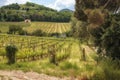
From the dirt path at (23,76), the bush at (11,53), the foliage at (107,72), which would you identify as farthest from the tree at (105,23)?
the bush at (11,53)

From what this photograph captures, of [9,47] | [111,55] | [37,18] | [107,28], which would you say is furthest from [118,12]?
[37,18]

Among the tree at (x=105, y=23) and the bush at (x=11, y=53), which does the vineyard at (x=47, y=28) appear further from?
the bush at (x=11, y=53)

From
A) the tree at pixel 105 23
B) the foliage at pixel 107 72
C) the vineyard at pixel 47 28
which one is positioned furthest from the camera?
the vineyard at pixel 47 28

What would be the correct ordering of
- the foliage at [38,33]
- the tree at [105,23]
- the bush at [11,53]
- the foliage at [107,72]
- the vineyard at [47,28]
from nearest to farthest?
the foliage at [107,72]
the tree at [105,23]
the bush at [11,53]
the foliage at [38,33]
the vineyard at [47,28]

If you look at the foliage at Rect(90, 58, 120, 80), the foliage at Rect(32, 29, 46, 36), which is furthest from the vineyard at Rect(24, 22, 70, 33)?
the foliage at Rect(90, 58, 120, 80)

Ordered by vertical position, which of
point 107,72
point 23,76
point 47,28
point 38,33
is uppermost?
point 107,72

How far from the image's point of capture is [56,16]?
180750mm

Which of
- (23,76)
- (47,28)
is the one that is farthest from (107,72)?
(47,28)

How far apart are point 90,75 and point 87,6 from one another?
1006 centimetres

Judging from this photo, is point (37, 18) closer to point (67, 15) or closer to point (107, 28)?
point (67, 15)

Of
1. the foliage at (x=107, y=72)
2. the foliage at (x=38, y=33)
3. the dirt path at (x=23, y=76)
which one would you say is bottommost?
the foliage at (x=38, y=33)

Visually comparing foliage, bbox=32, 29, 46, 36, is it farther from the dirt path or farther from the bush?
the dirt path

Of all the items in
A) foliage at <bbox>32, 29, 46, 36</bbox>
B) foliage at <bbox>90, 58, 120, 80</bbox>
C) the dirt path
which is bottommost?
foliage at <bbox>32, 29, 46, 36</bbox>

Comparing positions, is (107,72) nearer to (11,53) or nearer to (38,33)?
(11,53)
